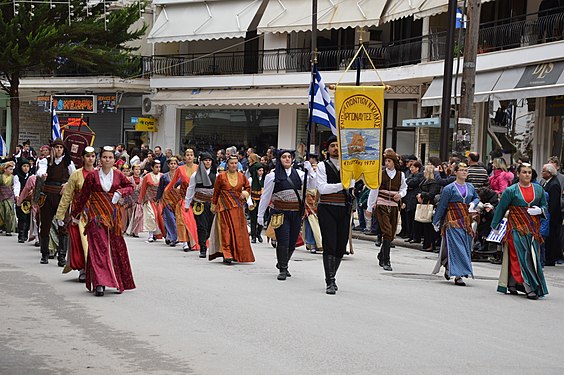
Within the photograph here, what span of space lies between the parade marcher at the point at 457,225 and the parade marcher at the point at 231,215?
3.17 m

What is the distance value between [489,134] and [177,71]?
51.3 feet

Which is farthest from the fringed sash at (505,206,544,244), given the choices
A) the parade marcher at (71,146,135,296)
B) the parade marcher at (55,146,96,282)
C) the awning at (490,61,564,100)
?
the awning at (490,61,564,100)

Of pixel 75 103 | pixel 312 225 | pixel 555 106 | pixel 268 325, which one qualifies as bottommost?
pixel 268 325

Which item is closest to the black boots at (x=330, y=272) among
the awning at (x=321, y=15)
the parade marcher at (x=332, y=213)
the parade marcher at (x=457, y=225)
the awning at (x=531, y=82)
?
the parade marcher at (x=332, y=213)

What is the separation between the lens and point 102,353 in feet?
27.1

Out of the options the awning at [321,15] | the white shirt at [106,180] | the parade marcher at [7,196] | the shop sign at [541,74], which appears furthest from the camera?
the awning at [321,15]

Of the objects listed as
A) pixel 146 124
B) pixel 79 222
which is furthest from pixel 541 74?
pixel 146 124

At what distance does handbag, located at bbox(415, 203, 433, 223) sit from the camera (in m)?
19.5

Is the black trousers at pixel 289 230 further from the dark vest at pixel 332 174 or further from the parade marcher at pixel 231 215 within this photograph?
the dark vest at pixel 332 174

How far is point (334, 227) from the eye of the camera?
492 inches

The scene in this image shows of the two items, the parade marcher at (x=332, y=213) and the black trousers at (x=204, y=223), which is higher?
the parade marcher at (x=332, y=213)

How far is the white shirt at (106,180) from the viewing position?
473 inches

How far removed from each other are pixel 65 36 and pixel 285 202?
25768mm

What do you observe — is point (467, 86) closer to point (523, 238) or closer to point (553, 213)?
point (553, 213)
